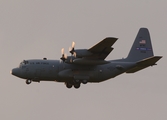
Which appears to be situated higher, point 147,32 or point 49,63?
point 147,32

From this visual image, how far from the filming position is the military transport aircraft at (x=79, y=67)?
3509 centimetres

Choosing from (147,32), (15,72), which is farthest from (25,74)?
(147,32)

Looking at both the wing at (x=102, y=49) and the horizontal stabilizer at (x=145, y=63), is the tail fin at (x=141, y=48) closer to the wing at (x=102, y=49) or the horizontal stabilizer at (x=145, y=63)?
the horizontal stabilizer at (x=145, y=63)

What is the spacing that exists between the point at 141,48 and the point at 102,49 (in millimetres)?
6206

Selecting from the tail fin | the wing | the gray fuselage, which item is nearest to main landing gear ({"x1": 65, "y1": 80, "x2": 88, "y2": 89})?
the gray fuselage

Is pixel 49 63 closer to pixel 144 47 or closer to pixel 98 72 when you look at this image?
pixel 98 72

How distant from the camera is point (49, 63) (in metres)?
36.3

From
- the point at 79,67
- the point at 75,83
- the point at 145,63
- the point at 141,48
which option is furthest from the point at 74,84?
the point at 141,48

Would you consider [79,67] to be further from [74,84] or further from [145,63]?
[145,63]

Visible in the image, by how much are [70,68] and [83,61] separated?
1.50m

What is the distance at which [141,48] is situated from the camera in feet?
130

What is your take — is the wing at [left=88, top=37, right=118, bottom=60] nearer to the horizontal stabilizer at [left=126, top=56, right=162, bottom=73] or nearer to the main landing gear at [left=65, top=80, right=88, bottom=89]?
the main landing gear at [left=65, top=80, right=88, bottom=89]

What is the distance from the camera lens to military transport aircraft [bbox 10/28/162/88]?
1382 inches

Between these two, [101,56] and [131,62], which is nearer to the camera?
[101,56]
